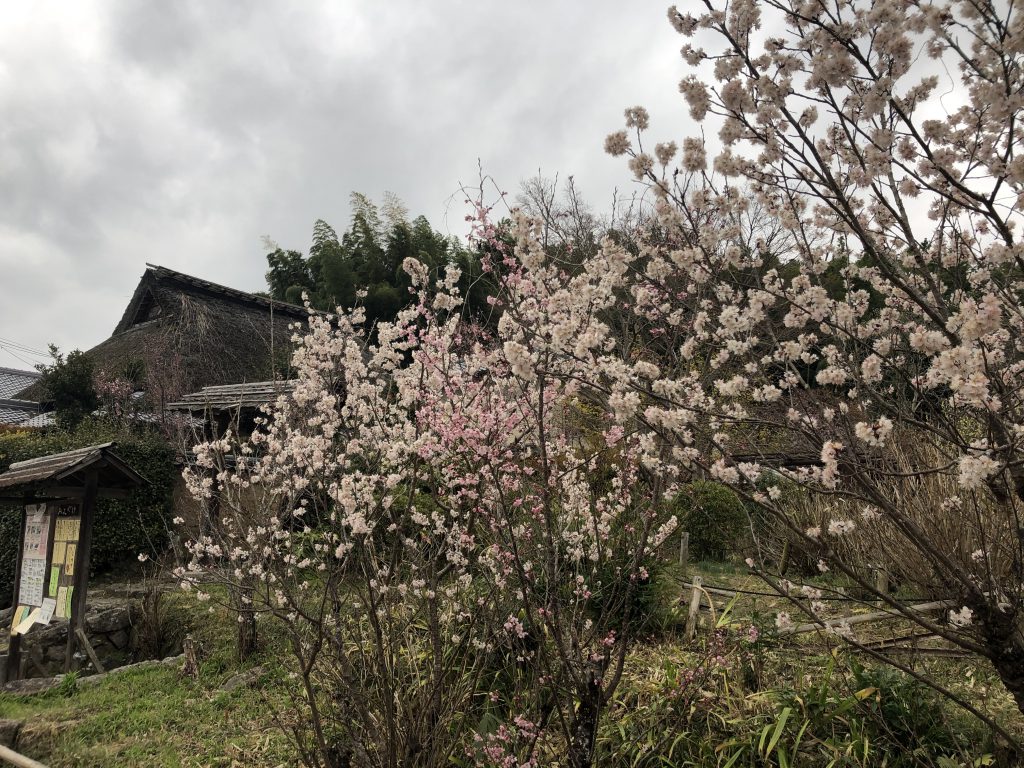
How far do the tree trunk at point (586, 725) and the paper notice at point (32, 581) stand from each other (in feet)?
17.9

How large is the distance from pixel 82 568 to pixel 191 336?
978cm

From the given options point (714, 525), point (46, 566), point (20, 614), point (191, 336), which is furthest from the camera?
point (191, 336)

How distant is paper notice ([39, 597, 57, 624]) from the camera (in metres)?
5.53

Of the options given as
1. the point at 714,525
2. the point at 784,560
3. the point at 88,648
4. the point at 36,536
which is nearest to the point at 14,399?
the point at 36,536

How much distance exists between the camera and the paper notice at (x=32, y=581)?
574cm

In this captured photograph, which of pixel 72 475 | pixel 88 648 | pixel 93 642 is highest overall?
pixel 72 475

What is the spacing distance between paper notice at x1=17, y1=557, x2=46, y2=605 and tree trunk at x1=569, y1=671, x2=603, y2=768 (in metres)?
5.46

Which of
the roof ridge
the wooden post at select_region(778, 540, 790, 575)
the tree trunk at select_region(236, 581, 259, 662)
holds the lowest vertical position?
the tree trunk at select_region(236, 581, 259, 662)

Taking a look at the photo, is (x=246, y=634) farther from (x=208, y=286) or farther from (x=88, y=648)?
(x=208, y=286)

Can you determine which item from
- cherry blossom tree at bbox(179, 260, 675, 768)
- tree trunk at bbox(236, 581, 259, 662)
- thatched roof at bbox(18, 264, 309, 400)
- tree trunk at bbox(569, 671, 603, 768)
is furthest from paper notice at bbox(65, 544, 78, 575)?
thatched roof at bbox(18, 264, 309, 400)

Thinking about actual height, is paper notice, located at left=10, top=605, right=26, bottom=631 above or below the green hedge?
below

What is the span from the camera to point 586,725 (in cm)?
276

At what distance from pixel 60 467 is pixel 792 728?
5.94 metres

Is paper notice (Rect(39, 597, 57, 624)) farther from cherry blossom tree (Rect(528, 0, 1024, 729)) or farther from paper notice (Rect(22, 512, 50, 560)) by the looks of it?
cherry blossom tree (Rect(528, 0, 1024, 729))
